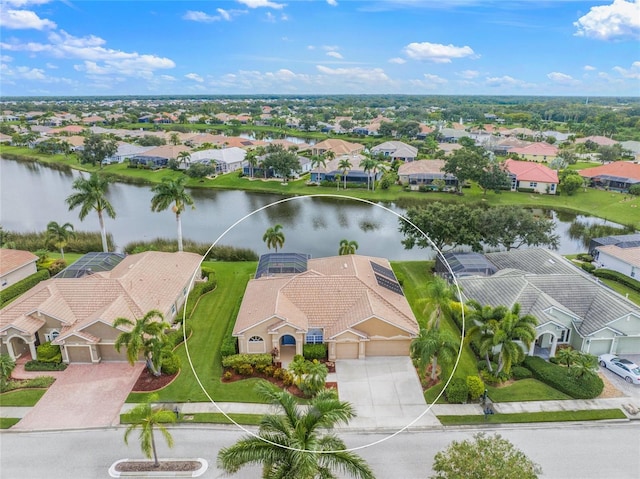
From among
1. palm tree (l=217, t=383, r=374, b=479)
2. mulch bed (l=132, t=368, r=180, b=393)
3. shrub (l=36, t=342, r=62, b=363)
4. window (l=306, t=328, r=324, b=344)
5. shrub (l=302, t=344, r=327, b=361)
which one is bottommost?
mulch bed (l=132, t=368, r=180, b=393)

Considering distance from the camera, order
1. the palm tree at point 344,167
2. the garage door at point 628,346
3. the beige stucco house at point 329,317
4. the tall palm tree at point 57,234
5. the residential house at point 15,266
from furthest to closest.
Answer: the palm tree at point 344,167 → the tall palm tree at point 57,234 → the residential house at point 15,266 → the garage door at point 628,346 → the beige stucco house at point 329,317

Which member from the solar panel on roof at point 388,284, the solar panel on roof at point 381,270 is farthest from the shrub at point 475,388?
the solar panel on roof at point 381,270

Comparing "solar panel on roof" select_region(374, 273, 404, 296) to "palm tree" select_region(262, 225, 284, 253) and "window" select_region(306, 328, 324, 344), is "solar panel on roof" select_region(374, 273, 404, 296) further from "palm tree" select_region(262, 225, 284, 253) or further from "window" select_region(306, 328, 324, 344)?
"palm tree" select_region(262, 225, 284, 253)

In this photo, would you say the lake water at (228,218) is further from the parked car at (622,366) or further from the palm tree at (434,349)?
the parked car at (622,366)

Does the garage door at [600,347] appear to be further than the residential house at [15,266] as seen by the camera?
No

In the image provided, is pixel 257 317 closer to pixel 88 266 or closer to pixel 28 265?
pixel 88 266

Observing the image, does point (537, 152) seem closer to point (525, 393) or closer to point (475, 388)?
point (525, 393)

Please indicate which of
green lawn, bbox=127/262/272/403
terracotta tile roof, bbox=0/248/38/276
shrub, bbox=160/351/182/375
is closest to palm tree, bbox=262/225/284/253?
green lawn, bbox=127/262/272/403
